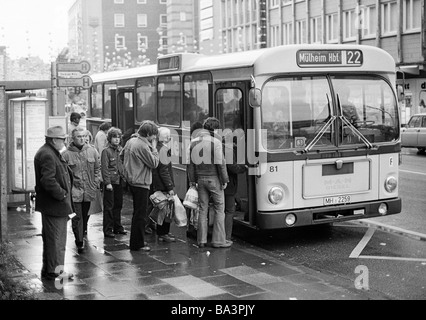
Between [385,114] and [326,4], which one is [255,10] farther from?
[385,114]

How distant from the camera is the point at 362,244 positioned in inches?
427

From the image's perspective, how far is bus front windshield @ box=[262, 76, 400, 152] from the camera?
1048 cm

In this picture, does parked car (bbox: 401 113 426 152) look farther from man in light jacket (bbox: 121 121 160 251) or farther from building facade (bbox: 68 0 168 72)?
building facade (bbox: 68 0 168 72)

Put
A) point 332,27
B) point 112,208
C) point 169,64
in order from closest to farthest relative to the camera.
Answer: point 112,208, point 169,64, point 332,27

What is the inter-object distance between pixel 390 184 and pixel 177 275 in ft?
13.8

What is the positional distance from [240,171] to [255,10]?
51.0 meters

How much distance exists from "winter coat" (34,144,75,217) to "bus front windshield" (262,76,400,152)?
318 cm

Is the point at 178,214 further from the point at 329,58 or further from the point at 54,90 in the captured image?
the point at 54,90

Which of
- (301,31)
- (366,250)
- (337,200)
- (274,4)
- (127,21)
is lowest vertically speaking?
(366,250)

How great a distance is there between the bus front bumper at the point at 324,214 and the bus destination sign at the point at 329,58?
2157 millimetres

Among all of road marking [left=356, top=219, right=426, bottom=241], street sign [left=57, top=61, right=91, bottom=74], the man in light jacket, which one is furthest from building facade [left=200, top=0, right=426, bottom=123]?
the man in light jacket

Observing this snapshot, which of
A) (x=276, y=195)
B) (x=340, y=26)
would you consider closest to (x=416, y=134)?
(x=340, y=26)

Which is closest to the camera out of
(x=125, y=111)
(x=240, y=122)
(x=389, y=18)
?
(x=240, y=122)

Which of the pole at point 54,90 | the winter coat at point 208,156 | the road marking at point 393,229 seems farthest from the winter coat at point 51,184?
the pole at point 54,90
